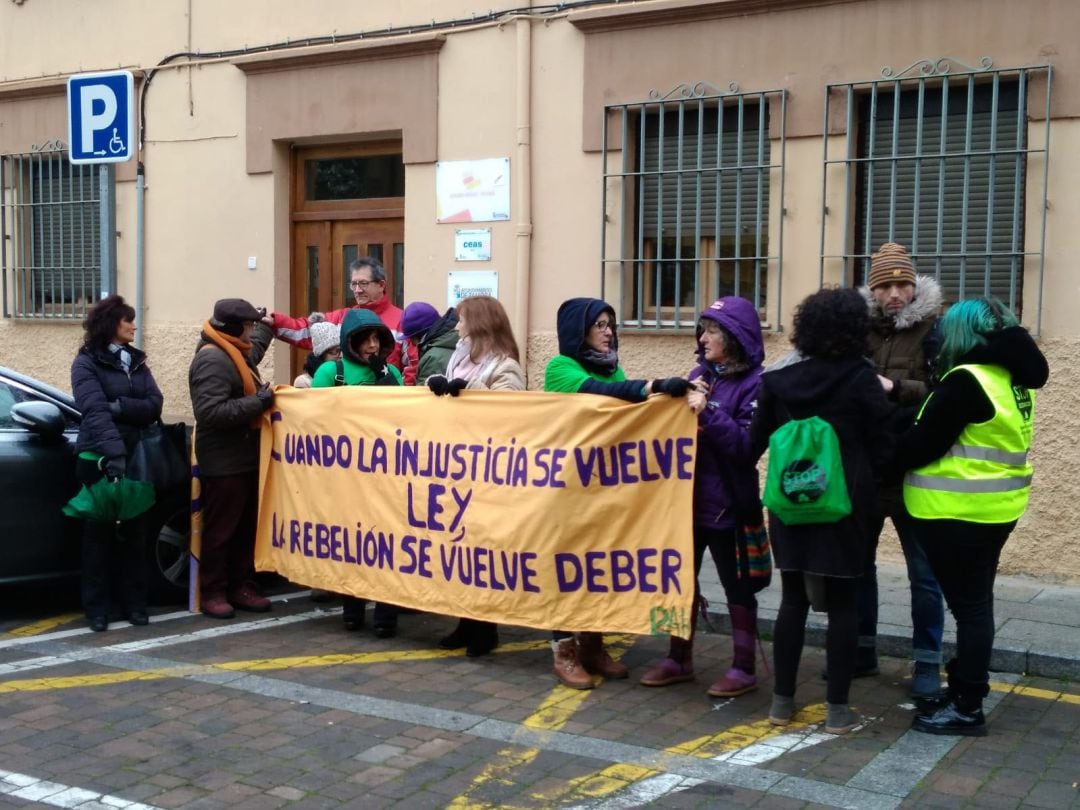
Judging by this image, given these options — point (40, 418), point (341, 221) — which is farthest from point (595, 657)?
point (341, 221)

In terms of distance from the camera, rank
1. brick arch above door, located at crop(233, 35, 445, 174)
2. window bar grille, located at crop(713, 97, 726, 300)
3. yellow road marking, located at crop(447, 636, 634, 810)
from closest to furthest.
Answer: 1. yellow road marking, located at crop(447, 636, 634, 810)
2. window bar grille, located at crop(713, 97, 726, 300)
3. brick arch above door, located at crop(233, 35, 445, 174)

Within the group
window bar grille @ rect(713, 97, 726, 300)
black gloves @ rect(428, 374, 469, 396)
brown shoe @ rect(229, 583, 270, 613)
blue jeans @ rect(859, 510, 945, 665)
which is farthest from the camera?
window bar grille @ rect(713, 97, 726, 300)

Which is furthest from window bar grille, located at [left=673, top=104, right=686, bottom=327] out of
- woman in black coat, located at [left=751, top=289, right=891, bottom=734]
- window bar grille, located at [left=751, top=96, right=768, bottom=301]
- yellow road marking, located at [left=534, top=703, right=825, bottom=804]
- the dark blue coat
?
yellow road marking, located at [left=534, top=703, right=825, bottom=804]

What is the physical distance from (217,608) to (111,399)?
127 centimetres

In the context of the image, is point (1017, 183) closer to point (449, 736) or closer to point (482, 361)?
point (482, 361)

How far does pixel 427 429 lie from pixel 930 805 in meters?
2.99

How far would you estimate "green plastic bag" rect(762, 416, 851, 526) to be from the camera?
502 centimetres

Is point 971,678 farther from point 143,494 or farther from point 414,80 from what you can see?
point 414,80

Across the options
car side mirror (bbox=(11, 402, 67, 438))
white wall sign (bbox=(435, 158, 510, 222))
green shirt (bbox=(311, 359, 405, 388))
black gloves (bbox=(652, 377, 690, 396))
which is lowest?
car side mirror (bbox=(11, 402, 67, 438))

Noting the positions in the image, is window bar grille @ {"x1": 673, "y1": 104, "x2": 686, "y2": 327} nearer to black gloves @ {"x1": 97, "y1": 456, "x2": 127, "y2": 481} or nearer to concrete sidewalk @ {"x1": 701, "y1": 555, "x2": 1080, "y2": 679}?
concrete sidewalk @ {"x1": 701, "y1": 555, "x2": 1080, "y2": 679}

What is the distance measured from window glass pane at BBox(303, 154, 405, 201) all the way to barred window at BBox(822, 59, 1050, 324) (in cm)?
382

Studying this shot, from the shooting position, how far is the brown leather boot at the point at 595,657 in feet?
20.0

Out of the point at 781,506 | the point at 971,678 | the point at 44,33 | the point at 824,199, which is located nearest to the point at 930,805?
the point at 971,678

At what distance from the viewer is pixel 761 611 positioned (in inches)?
280
